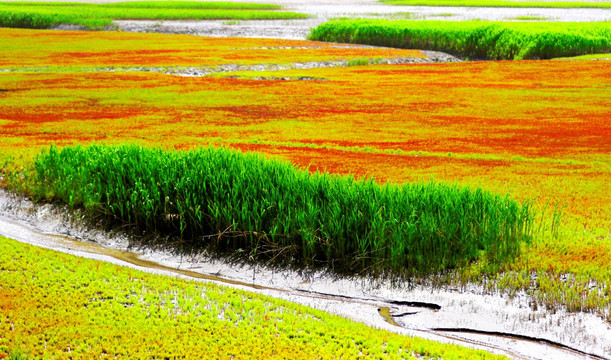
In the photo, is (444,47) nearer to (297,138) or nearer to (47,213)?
(297,138)

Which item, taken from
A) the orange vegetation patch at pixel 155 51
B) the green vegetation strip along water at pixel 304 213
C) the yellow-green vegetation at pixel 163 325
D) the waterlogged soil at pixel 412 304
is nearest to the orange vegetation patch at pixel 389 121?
the green vegetation strip along water at pixel 304 213

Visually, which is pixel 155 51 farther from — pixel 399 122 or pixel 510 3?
pixel 510 3

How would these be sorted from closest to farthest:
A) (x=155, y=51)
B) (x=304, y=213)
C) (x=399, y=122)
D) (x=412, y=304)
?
(x=412, y=304) < (x=304, y=213) < (x=399, y=122) < (x=155, y=51)

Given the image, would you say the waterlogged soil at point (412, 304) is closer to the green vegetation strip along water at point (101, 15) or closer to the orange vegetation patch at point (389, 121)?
the orange vegetation patch at point (389, 121)

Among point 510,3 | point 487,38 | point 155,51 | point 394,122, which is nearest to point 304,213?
point 394,122

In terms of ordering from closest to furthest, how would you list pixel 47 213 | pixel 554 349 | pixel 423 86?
pixel 554 349 → pixel 47 213 → pixel 423 86

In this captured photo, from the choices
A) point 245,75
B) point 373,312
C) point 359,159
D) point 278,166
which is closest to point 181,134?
point 359,159

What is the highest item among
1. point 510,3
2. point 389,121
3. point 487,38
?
point 510,3
